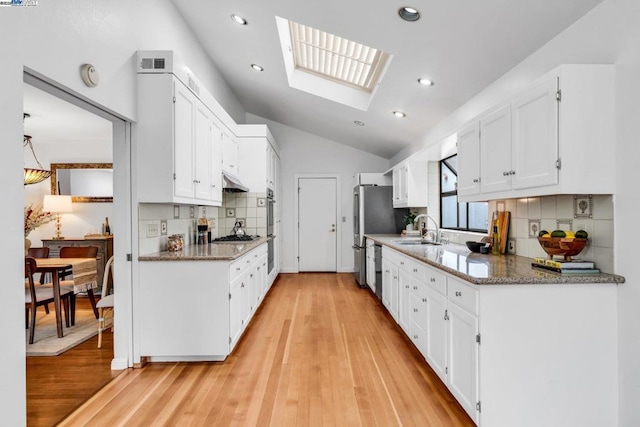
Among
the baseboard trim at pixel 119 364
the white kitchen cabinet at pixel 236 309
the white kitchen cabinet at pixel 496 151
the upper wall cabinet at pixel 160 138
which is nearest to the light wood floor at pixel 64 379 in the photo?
the baseboard trim at pixel 119 364

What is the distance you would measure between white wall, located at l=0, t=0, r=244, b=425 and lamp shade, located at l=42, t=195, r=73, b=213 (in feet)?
9.45

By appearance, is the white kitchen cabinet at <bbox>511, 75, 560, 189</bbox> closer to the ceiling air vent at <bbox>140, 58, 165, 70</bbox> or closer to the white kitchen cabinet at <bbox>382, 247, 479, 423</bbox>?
the white kitchen cabinet at <bbox>382, 247, 479, 423</bbox>

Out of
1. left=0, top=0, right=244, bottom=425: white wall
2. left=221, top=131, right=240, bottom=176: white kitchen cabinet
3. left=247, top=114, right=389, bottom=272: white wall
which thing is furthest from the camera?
left=247, top=114, right=389, bottom=272: white wall

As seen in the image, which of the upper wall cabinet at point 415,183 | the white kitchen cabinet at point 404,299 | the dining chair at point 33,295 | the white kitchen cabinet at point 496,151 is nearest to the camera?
the white kitchen cabinet at point 496,151

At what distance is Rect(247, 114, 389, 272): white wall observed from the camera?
7125mm

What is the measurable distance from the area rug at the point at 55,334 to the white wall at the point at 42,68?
1.69 m

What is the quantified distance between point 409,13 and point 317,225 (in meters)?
4.99

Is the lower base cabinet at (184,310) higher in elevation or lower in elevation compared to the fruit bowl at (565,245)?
lower

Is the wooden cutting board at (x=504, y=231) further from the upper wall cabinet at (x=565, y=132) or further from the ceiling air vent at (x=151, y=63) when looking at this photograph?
the ceiling air vent at (x=151, y=63)

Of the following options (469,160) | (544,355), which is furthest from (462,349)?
(469,160)

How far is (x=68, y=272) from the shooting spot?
3793 mm

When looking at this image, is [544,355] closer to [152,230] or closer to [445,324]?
[445,324]

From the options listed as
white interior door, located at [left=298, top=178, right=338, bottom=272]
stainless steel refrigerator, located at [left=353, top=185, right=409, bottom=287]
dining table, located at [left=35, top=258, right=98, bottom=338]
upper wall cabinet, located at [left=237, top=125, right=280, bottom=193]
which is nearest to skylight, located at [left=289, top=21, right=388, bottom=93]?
upper wall cabinet, located at [left=237, top=125, right=280, bottom=193]

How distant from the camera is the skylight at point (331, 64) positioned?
3721mm
